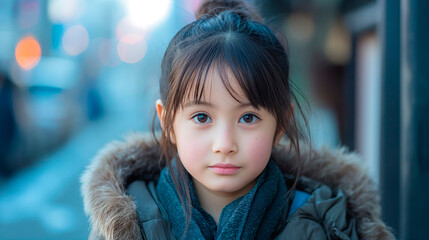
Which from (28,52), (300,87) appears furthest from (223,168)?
(28,52)

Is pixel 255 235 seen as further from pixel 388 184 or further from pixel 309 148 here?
pixel 388 184

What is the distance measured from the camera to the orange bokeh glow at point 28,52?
19.1 feet

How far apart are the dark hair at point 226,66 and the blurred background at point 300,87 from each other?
0.30m

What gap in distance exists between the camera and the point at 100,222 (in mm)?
1402

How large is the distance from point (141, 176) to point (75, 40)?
26.2 ft

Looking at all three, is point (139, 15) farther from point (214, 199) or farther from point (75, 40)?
point (214, 199)

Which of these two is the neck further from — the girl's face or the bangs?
the bangs

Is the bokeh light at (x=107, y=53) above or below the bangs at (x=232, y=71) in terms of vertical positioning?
above

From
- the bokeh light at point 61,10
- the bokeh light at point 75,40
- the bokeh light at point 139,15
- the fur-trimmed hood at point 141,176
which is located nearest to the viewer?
the fur-trimmed hood at point 141,176

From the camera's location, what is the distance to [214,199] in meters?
1.51

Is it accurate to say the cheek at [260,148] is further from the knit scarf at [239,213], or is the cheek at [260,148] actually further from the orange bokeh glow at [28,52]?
the orange bokeh glow at [28,52]

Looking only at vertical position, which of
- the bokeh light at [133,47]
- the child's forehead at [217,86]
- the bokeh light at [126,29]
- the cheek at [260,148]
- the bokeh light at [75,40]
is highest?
the bokeh light at [126,29]

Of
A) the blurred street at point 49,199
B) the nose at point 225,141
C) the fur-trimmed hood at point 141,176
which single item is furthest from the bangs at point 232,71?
the blurred street at point 49,199

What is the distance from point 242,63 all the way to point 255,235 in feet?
1.89
